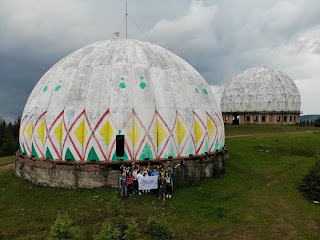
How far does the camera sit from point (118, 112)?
16.8 m

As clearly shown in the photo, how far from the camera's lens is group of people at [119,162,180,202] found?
15.1 m

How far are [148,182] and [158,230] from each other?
365cm

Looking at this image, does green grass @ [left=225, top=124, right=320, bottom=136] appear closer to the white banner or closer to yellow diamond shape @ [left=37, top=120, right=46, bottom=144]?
the white banner

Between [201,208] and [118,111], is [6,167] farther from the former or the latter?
[201,208]

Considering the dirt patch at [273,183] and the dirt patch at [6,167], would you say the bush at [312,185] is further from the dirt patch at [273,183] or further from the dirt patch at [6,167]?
the dirt patch at [6,167]

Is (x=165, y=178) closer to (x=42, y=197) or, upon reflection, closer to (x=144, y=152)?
(x=144, y=152)

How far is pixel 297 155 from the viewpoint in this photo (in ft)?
88.4

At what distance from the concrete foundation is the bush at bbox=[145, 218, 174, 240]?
4575mm

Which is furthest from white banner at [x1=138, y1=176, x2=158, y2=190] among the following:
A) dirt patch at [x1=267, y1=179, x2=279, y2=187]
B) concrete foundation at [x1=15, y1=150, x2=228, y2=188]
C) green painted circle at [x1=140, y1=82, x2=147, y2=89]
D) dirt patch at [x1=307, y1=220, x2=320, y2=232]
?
dirt patch at [x1=267, y1=179, x2=279, y2=187]

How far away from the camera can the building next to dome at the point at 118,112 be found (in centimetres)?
1669

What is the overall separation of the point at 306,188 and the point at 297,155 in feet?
34.0

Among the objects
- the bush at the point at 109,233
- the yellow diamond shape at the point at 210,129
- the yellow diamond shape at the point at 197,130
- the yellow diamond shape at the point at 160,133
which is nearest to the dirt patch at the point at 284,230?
the yellow diamond shape at the point at 197,130

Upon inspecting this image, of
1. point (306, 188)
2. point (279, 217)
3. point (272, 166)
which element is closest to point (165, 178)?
point (279, 217)

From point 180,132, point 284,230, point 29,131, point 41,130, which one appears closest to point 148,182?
point 180,132
